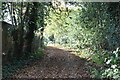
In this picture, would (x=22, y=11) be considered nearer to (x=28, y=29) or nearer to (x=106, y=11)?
(x=28, y=29)

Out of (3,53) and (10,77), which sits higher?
(3,53)

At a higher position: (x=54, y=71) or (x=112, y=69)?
(x=112, y=69)

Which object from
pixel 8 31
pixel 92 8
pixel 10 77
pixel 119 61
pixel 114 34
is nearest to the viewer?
pixel 119 61

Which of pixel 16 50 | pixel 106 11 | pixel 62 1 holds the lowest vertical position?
pixel 16 50

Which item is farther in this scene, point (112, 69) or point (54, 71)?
point (54, 71)

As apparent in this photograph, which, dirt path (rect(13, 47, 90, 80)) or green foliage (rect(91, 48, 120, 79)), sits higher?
green foliage (rect(91, 48, 120, 79))

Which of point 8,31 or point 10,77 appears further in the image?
point 8,31

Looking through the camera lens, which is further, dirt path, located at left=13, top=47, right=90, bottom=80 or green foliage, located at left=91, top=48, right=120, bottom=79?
dirt path, located at left=13, top=47, right=90, bottom=80

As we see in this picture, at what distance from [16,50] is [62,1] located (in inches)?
148

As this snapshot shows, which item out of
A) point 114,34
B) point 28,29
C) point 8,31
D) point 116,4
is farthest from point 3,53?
point 116,4

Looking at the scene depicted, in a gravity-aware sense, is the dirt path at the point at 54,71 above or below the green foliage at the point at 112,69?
below

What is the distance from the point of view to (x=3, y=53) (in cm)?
623

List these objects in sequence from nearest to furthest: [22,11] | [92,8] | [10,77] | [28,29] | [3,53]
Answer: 1. [10,77]
2. [3,53]
3. [92,8]
4. [22,11]
5. [28,29]

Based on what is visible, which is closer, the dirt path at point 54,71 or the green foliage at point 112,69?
the green foliage at point 112,69
